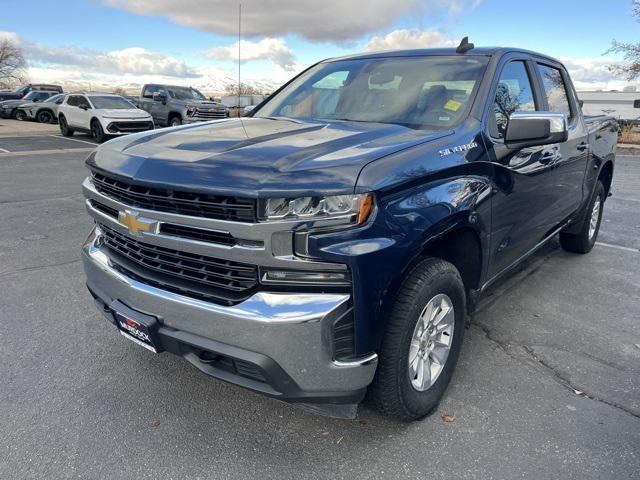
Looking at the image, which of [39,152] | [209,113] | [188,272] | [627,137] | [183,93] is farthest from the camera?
[627,137]

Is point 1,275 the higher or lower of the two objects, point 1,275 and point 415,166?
the lower

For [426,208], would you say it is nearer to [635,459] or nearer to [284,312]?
[284,312]

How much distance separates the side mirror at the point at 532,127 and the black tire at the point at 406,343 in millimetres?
950

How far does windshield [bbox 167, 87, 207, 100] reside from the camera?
2088cm

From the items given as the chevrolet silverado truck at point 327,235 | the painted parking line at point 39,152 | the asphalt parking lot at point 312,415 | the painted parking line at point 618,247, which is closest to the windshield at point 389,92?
the chevrolet silverado truck at point 327,235

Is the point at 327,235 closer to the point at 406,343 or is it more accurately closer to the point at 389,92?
the point at 406,343

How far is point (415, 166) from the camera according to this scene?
7.54ft

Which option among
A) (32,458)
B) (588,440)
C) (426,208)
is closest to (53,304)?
(32,458)

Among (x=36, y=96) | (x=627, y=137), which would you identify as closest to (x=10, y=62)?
(x=36, y=96)

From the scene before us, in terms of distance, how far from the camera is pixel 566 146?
405 centimetres

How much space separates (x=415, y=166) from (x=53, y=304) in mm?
3215

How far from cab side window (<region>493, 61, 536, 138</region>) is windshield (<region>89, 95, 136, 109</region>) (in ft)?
55.6

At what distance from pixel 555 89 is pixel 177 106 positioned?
58.9 ft

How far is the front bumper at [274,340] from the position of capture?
1992mm
